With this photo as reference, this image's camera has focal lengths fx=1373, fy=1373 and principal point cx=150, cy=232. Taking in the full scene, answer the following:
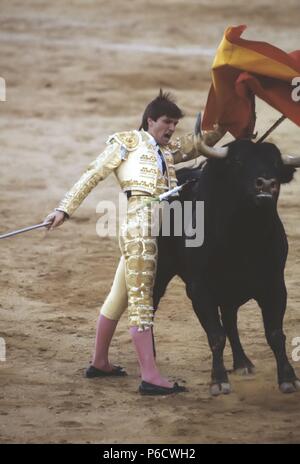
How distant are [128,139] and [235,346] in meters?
1.24

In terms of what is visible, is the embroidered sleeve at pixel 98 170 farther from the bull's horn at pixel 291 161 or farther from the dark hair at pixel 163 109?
the bull's horn at pixel 291 161

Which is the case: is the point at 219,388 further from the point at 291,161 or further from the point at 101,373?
the point at 291,161

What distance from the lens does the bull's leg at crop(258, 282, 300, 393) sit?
21.5 feet

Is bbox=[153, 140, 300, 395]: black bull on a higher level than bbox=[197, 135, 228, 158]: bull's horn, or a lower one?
lower

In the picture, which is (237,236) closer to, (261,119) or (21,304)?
(21,304)

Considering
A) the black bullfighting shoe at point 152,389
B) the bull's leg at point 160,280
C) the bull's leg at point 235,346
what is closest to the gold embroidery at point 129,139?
the bull's leg at point 160,280

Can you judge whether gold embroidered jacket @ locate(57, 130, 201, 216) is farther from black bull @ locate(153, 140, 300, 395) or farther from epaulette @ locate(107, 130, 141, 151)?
black bull @ locate(153, 140, 300, 395)

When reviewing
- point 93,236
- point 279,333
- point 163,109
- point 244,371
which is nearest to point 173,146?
point 163,109

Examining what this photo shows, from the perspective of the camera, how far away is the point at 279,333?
6.58 m

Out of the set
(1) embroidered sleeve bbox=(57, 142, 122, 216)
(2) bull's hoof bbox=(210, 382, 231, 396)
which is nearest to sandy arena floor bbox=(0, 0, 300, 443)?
(2) bull's hoof bbox=(210, 382, 231, 396)

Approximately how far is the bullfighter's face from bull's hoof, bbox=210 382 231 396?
3.94 ft

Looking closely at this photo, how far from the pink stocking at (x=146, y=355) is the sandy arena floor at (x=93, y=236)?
0.12 metres

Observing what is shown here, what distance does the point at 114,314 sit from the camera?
6.81 m
